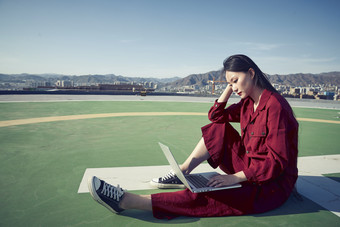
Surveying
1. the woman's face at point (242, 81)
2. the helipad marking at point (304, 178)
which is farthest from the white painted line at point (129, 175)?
the woman's face at point (242, 81)

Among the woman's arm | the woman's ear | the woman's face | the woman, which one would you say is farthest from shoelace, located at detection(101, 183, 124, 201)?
the woman's ear

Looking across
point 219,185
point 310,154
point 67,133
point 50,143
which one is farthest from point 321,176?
point 67,133

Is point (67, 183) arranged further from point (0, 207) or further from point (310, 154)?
point (310, 154)

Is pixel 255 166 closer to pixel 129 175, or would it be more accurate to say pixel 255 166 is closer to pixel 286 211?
pixel 286 211

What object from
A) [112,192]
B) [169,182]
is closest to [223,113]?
[169,182]

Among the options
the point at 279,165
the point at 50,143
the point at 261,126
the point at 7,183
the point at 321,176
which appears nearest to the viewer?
the point at 279,165

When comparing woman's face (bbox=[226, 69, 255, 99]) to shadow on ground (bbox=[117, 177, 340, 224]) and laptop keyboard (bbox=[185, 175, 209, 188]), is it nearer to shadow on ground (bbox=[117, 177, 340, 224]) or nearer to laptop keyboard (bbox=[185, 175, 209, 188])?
laptop keyboard (bbox=[185, 175, 209, 188])

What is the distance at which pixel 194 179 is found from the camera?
6.48 ft

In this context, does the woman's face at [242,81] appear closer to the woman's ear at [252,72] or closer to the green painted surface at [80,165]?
the woman's ear at [252,72]

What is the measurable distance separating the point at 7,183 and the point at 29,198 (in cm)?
57

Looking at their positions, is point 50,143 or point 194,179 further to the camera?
point 50,143

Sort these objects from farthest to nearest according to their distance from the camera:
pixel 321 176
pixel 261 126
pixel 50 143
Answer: pixel 50 143 < pixel 321 176 < pixel 261 126

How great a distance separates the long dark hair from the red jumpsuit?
9 cm

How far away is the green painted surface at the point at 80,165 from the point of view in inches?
71.2
